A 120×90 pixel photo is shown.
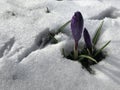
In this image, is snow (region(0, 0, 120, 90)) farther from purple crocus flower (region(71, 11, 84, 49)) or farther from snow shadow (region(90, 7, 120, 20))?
purple crocus flower (region(71, 11, 84, 49))

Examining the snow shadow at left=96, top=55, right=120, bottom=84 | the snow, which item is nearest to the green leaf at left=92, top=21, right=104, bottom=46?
the snow

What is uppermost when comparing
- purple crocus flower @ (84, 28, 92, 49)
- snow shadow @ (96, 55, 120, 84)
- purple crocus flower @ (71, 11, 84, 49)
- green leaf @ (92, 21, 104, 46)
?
purple crocus flower @ (71, 11, 84, 49)

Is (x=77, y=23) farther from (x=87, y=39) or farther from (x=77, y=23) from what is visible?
(x=87, y=39)

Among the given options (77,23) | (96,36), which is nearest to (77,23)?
(77,23)

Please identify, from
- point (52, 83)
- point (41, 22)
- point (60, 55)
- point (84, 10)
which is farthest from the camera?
point (84, 10)

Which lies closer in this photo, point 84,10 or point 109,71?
point 109,71

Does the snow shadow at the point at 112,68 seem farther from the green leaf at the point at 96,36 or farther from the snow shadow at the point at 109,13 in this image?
the snow shadow at the point at 109,13

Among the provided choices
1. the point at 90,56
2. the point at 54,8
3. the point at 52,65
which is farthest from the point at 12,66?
the point at 54,8

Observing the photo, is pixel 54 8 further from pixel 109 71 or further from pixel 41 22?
pixel 109 71
